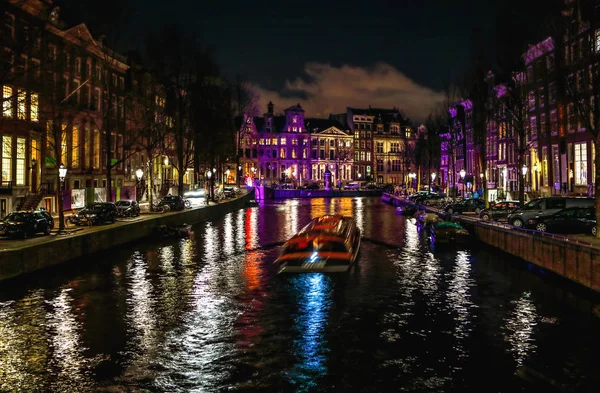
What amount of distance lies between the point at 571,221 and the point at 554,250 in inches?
309

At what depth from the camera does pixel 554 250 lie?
28688 millimetres

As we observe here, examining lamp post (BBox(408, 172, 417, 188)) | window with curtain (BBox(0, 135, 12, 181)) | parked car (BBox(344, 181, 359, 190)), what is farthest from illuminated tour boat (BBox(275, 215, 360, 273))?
parked car (BBox(344, 181, 359, 190))

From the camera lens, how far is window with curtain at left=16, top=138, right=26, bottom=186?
161 feet

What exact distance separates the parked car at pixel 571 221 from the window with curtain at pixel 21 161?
40.4 metres

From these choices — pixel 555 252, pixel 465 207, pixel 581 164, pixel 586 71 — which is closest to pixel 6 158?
pixel 555 252

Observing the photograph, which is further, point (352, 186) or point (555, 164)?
point (352, 186)

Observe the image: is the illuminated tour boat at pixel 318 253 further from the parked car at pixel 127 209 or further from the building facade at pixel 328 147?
the building facade at pixel 328 147

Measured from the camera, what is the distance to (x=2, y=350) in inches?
686

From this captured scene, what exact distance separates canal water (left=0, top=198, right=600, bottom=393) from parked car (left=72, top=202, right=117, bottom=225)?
10.4 meters

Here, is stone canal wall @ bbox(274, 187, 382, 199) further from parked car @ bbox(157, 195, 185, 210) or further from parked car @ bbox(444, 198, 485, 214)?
parked car @ bbox(444, 198, 485, 214)

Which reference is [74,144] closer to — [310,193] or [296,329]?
Result: [296,329]

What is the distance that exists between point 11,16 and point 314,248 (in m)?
31.4

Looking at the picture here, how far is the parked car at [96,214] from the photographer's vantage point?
42.2 metres

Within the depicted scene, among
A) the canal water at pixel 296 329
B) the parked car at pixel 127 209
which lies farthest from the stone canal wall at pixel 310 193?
the canal water at pixel 296 329
